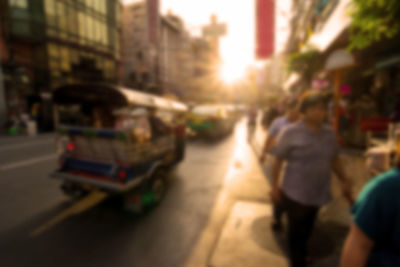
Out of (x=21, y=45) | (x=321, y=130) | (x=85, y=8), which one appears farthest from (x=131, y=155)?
(x=85, y=8)

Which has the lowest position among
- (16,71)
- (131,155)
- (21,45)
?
(131,155)

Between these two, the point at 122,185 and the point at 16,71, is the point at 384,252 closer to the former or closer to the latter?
the point at 122,185

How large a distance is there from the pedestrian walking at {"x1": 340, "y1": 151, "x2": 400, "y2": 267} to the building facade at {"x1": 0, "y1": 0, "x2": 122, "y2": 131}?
65.3 feet

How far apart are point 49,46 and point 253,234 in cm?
2294

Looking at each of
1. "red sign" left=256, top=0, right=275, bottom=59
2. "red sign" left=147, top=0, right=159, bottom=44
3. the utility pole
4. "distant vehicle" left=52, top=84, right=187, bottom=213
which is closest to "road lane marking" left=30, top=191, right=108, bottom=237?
"distant vehicle" left=52, top=84, right=187, bottom=213

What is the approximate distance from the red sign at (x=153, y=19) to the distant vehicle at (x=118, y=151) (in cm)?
1922

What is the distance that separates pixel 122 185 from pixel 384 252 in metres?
2.98

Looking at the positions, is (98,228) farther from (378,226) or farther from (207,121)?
(207,121)

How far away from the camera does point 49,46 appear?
18844mm

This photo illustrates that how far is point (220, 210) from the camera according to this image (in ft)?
12.3

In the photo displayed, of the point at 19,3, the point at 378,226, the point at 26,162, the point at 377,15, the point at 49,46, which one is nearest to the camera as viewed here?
the point at 378,226

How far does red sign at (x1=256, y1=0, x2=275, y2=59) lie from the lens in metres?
10.4

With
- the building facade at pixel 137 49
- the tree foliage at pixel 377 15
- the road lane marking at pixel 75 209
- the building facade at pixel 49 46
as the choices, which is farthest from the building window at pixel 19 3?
the tree foliage at pixel 377 15

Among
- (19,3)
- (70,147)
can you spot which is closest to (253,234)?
(70,147)
